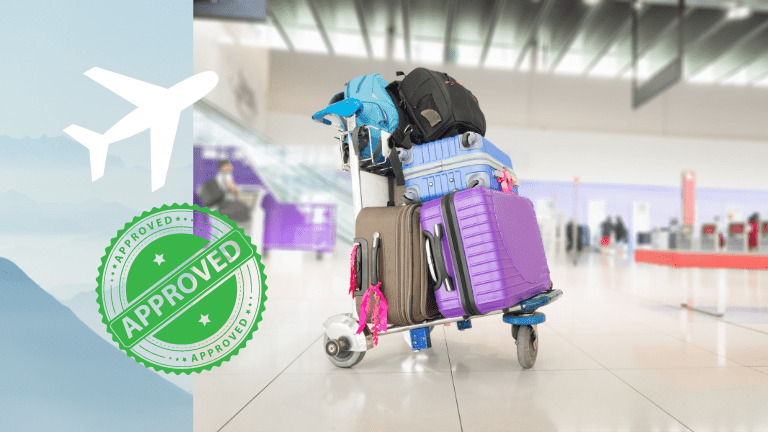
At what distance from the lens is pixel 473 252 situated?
128 centimetres

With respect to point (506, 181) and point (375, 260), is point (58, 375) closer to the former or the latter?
point (375, 260)

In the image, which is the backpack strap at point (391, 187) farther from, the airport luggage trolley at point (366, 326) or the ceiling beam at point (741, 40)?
the ceiling beam at point (741, 40)

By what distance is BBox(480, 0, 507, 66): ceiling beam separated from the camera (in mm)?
8075

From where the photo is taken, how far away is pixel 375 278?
135 cm

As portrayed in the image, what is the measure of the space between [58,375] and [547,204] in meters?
10.1

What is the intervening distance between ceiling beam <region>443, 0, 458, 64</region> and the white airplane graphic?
329 inches

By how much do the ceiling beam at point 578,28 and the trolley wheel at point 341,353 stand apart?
29.9 ft

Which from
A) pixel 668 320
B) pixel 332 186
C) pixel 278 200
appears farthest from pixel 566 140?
pixel 668 320

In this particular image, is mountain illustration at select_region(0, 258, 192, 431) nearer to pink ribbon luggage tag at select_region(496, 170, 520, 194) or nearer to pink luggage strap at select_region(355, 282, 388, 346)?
pink luggage strap at select_region(355, 282, 388, 346)

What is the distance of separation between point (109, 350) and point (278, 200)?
22.0 feet

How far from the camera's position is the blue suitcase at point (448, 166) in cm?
141

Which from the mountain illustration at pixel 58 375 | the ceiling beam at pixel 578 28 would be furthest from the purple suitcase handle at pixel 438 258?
the ceiling beam at pixel 578 28

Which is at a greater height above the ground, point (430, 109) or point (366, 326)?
point (430, 109)

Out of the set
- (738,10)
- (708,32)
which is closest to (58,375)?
(738,10)
